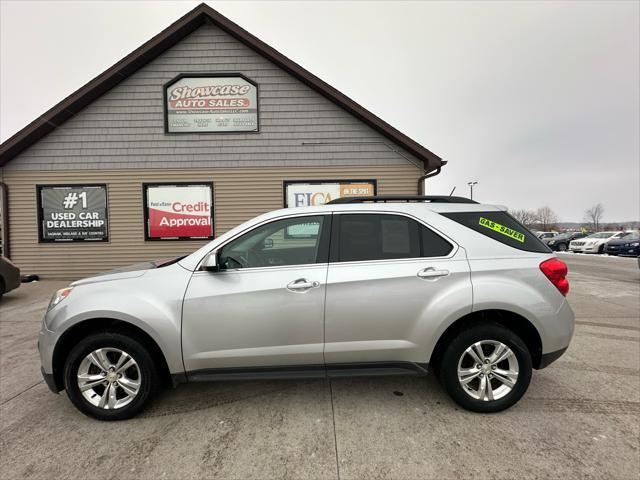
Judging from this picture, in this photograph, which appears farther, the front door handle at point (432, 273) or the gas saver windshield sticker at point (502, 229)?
the gas saver windshield sticker at point (502, 229)

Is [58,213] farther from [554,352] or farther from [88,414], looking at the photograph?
[554,352]

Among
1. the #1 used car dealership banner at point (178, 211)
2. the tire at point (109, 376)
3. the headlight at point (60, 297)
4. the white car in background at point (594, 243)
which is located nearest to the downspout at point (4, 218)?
the #1 used car dealership banner at point (178, 211)

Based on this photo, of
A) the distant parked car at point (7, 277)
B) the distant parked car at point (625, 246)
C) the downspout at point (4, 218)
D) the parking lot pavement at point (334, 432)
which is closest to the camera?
the parking lot pavement at point (334, 432)

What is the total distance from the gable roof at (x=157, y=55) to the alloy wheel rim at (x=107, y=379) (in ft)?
25.5

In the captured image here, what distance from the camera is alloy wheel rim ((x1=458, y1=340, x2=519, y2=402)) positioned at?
8.04ft

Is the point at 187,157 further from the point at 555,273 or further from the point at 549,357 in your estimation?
the point at 549,357

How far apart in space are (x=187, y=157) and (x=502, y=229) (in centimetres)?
807

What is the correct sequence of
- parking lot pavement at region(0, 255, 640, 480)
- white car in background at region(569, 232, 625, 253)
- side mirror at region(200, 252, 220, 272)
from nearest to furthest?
parking lot pavement at region(0, 255, 640, 480), side mirror at region(200, 252, 220, 272), white car in background at region(569, 232, 625, 253)

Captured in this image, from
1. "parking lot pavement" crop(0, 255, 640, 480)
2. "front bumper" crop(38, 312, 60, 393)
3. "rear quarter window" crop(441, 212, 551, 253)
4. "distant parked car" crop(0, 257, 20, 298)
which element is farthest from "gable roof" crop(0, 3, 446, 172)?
"front bumper" crop(38, 312, 60, 393)

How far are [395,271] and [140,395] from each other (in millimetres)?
2287

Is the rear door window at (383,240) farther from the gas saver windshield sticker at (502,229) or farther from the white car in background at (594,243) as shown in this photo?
the white car in background at (594,243)

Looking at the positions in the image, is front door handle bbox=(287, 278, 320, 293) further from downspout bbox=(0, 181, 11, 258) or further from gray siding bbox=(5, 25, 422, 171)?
downspout bbox=(0, 181, 11, 258)

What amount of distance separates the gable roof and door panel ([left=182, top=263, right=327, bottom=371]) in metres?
6.97

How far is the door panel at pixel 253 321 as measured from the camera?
2.38 m
